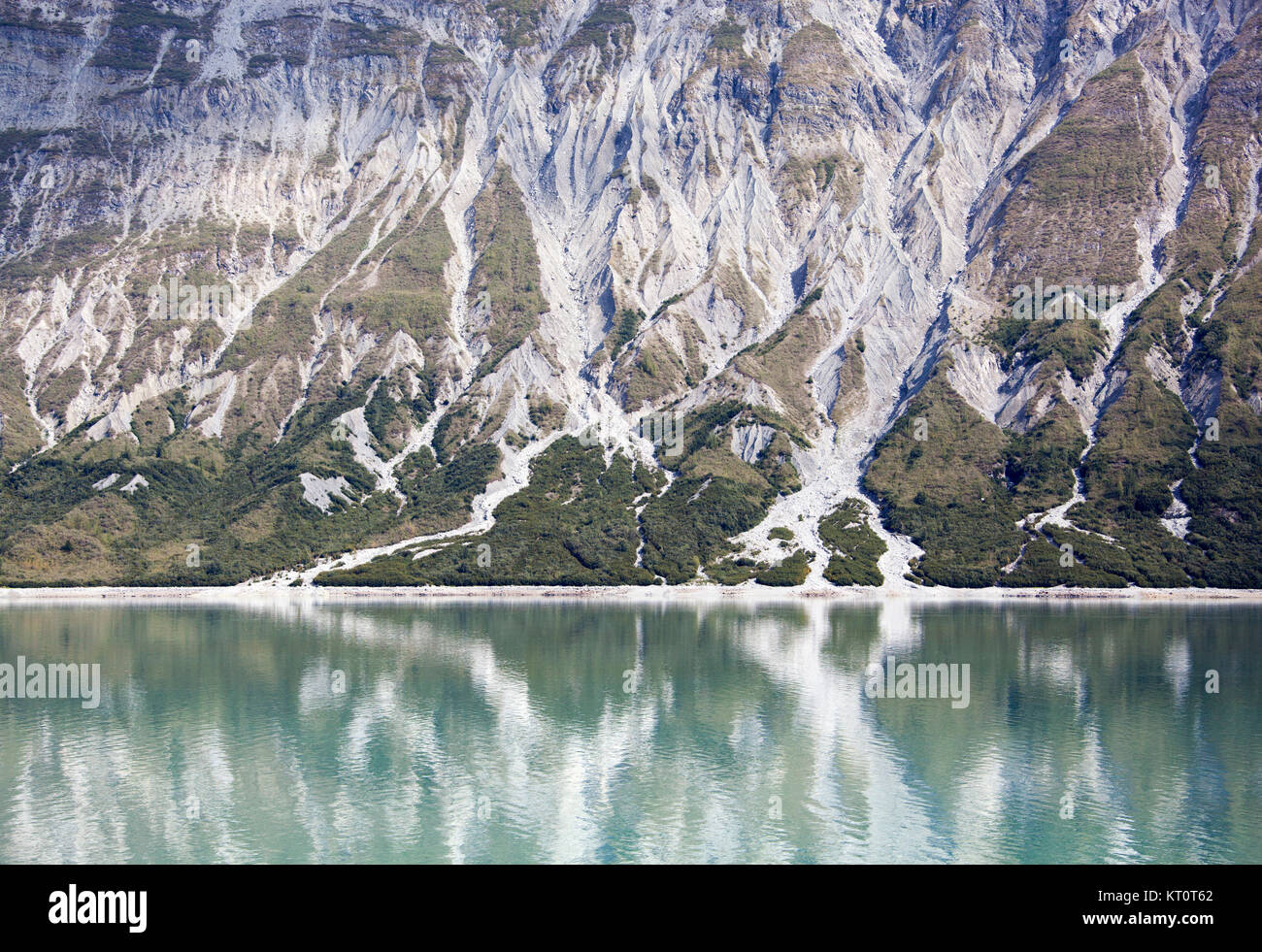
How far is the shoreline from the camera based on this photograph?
154m

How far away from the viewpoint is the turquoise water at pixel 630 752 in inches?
1630

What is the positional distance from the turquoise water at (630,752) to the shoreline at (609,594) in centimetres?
5612

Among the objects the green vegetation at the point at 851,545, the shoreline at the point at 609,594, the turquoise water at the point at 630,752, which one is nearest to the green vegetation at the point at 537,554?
the shoreline at the point at 609,594

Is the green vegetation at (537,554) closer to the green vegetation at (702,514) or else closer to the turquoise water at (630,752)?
the green vegetation at (702,514)

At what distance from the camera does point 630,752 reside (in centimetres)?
5506
